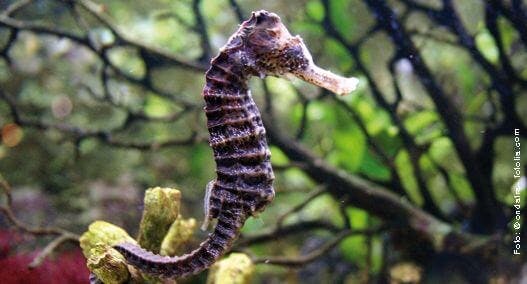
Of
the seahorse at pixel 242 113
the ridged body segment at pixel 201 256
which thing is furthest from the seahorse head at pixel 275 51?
the ridged body segment at pixel 201 256

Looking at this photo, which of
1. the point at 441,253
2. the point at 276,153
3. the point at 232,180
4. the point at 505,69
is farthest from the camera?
Answer: the point at 276,153

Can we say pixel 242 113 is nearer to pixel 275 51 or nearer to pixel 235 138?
pixel 235 138

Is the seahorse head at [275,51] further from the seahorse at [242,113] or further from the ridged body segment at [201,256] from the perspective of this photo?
the ridged body segment at [201,256]

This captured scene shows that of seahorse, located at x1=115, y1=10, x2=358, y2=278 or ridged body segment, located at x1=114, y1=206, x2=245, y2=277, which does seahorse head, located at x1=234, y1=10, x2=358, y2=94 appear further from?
ridged body segment, located at x1=114, y1=206, x2=245, y2=277

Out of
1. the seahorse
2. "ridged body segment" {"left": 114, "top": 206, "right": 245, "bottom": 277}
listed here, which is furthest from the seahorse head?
"ridged body segment" {"left": 114, "top": 206, "right": 245, "bottom": 277}

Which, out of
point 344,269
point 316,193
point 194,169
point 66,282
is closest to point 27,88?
point 194,169

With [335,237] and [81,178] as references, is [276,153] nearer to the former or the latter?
[335,237]

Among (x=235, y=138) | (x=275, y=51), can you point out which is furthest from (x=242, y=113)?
(x=275, y=51)
